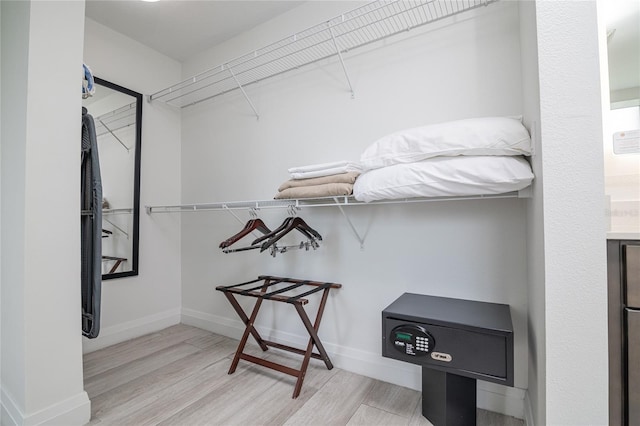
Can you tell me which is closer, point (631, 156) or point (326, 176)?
point (631, 156)

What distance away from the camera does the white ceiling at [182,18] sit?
2191 mm

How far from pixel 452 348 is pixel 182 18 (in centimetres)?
283

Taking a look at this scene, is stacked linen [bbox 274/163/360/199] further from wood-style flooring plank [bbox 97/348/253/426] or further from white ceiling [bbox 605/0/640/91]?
white ceiling [bbox 605/0/640/91]

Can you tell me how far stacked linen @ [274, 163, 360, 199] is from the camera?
159cm

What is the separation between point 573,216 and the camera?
88cm

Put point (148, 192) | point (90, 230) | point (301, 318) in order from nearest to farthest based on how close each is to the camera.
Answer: point (90, 230) < point (301, 318) < point (148, 192)

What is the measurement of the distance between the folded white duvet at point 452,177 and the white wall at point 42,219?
1479mm

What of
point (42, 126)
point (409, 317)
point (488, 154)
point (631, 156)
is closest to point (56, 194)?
point (42, 126)

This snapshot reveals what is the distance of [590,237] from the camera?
0.86 m

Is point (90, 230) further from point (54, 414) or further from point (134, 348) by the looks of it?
point (134, 348)

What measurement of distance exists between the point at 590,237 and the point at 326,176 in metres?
1.13

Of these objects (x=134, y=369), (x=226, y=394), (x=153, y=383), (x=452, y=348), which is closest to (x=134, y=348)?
(x=134, y=369)

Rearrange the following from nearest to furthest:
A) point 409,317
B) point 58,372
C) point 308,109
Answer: point 409,317 < point 58,372 < point 308,109

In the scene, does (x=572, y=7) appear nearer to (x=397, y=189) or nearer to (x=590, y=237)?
(x=590, y=237)
